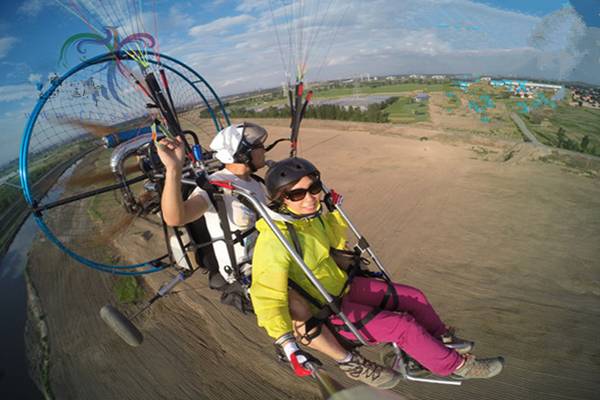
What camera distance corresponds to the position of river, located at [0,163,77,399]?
4859 mm

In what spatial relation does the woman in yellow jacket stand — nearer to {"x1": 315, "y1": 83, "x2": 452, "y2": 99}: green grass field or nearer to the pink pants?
the pink pants

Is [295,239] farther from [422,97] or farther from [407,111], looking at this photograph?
[422,97]

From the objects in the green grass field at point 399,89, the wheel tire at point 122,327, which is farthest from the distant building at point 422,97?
the wheel tire at point 122,327

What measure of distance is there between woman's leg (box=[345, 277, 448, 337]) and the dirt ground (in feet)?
4.50

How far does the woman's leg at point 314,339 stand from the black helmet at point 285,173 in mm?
823

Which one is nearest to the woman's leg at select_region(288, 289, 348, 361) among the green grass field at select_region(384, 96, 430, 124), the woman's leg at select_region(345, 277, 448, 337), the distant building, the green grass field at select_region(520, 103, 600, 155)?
the woman's leg at select_region(345, 277, 448, 337)

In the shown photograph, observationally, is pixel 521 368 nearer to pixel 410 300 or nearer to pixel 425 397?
pixel 425 397

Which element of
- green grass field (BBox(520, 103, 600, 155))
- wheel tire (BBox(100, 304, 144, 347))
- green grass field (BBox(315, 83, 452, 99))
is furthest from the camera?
green grass field (BBox(315, 83, 452, 99))

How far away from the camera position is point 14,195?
13008mm

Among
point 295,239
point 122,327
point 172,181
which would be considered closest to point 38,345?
point 122,327

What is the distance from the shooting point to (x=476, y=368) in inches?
95.4

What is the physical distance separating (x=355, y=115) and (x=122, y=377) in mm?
22019

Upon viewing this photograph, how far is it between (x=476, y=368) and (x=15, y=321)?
8.87 m

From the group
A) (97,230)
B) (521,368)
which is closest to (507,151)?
(521,368)
